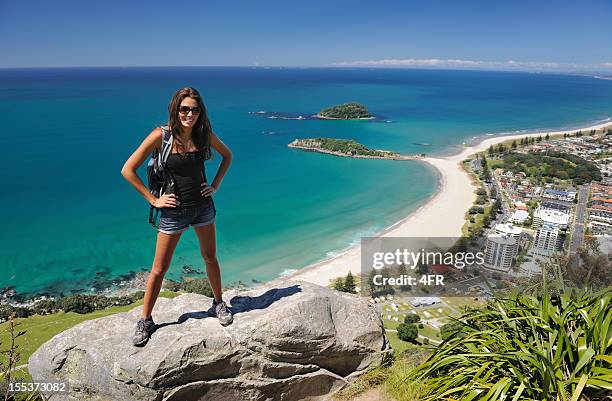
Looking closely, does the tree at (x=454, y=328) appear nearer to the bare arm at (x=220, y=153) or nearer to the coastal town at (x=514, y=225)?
the coastal town at (x=514, y=225)

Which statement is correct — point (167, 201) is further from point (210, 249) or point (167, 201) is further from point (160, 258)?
point (210, 249)

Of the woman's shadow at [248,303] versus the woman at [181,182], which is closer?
the woman at [181,182]

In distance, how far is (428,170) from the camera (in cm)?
4400

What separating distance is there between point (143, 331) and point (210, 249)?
3.08ft

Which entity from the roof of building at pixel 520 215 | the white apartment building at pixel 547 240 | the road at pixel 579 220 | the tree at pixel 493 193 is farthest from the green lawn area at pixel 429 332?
the tree at pixel 493 193

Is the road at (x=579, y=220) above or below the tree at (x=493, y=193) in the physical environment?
below

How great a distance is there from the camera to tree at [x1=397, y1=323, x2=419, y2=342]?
1486 cm

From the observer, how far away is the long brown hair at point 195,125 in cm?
306

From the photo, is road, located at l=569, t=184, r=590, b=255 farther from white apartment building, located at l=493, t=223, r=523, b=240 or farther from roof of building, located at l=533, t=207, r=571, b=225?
white apartment building, located at l=493, t=223, r=523, b=240

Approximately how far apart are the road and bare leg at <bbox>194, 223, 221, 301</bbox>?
2061 cm

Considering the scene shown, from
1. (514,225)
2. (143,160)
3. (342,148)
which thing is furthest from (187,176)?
(342,148)

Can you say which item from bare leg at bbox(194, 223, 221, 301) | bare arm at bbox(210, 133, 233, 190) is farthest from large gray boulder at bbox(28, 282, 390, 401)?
bare arm at bbox(210, 133, 233, 190)

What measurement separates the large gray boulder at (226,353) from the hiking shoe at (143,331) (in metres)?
0.06

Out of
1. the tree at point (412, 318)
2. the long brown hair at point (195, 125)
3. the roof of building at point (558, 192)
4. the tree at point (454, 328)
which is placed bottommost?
the tree at point (412, 318)
